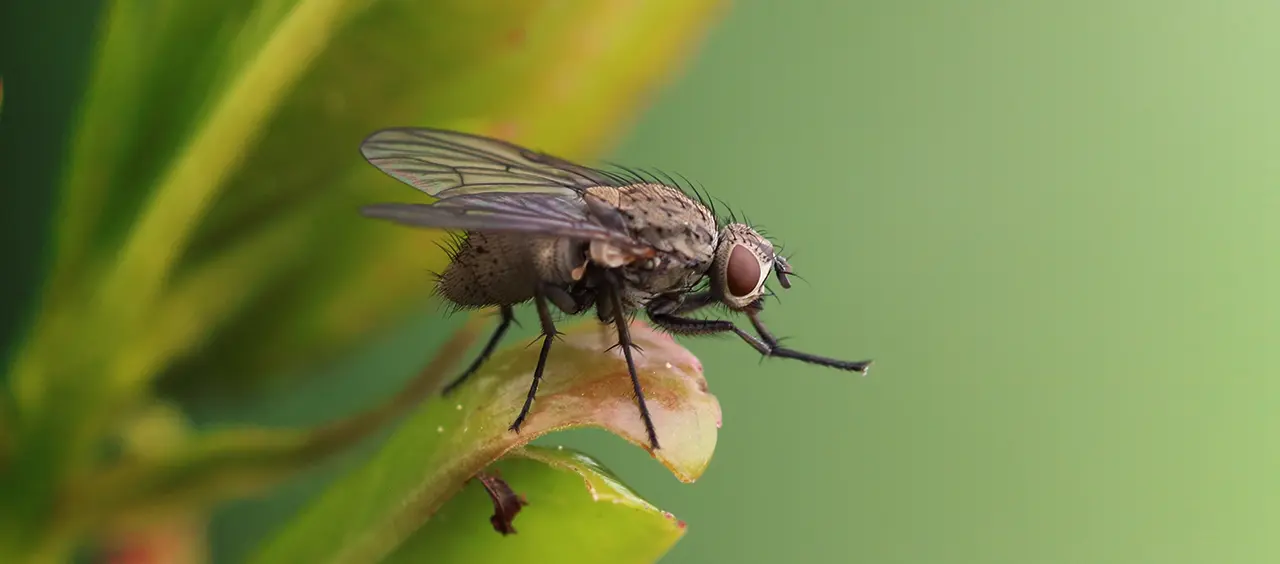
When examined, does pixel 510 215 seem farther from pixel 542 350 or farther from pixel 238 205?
pixel 238 205

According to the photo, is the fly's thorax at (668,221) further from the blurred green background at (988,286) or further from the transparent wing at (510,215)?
the blurred green background at (988,286)

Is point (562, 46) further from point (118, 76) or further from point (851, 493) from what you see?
point (851, 493)

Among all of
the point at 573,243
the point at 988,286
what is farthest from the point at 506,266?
the point at 988,286

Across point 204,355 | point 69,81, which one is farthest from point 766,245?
point 69,81

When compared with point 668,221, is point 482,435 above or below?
below

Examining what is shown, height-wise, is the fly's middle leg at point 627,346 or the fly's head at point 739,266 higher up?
the fly's head at point 739,266

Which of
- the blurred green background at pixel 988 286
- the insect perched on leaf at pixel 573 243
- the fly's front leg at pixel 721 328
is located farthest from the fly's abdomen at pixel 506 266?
the blurred green background at pixel 988 286

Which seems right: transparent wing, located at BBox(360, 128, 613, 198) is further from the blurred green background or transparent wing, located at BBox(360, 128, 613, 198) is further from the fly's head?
the blurred green background
